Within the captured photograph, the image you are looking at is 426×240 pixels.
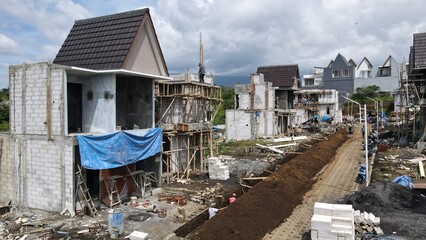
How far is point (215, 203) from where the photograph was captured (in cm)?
1602

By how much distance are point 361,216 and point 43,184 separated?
1258 cm

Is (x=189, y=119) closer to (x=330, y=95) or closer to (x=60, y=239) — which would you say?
(x=60, y=239)

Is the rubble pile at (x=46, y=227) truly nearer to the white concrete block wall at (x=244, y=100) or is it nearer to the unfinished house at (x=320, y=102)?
the white concrete block wall at (x=244, y=100)

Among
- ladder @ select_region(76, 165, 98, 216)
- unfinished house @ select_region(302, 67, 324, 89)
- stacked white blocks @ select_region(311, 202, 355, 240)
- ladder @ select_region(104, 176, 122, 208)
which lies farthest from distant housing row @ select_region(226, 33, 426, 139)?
ladder @ select_region(76, 165, 98, 216)

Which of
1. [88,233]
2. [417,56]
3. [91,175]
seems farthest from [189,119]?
[417,56]

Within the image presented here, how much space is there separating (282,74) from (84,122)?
3583 cm

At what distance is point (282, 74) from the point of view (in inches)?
1895

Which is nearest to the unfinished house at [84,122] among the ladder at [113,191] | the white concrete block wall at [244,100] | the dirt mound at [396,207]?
the ladder at [113,191]

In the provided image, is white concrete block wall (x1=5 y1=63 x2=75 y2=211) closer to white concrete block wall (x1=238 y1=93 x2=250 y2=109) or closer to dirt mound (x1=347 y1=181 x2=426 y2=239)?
dirt mound (x1=347 y1=181 x2=426 y2=239)

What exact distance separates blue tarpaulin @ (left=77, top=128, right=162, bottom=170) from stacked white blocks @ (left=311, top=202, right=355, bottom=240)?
8505 mm

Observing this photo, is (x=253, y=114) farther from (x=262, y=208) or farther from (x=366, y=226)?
(x=366, y=226)

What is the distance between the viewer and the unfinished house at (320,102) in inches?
2436

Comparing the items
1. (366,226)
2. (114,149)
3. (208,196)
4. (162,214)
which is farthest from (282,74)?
(366,226)

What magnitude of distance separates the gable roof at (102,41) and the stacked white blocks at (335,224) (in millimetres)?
10473
